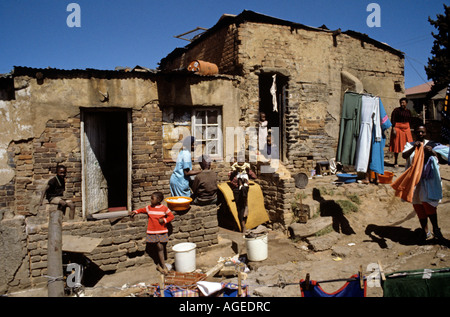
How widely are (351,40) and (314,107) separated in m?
2.94

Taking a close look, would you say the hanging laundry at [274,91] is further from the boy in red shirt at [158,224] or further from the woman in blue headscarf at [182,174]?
the boy in red shirt at [158,224]

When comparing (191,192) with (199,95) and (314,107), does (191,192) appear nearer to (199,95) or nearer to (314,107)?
(199,95)

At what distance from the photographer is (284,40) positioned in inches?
385

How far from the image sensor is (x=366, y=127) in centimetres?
712

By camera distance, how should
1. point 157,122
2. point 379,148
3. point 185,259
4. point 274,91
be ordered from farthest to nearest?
point 274,91 → point 157,122 → point 379,148 → point 185,259

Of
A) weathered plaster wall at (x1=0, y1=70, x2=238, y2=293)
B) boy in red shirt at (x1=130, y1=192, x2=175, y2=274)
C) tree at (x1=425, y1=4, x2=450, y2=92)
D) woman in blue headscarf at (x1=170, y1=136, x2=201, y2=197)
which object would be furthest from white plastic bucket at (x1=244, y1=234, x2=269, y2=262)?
tree at (x1=425, y1=4, x2=450, y2=92)

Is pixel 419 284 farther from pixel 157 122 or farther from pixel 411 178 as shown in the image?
pixel 157 122

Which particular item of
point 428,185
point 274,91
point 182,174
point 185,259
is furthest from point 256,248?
point 274,91

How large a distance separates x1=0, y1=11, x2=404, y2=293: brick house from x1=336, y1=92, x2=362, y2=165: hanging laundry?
1.51 meters

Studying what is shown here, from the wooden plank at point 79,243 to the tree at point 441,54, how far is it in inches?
858

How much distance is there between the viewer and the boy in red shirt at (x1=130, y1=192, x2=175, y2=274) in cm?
572

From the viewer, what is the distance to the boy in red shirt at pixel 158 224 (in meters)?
5.72

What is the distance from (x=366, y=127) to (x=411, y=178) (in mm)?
1684

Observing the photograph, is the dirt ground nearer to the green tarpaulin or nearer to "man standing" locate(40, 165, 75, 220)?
the green tarpaulin
